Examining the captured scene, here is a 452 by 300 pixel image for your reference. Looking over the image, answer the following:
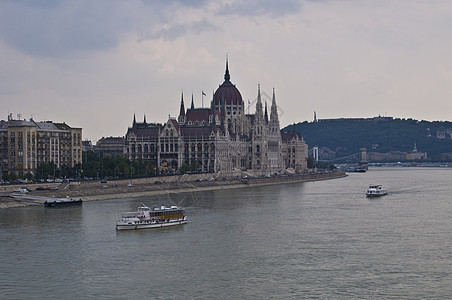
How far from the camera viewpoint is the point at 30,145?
426 feet

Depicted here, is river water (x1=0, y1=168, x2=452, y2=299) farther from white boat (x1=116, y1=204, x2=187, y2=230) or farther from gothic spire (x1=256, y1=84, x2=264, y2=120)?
gothic spire (x1=256, y1=84, x2=264, y2=120)

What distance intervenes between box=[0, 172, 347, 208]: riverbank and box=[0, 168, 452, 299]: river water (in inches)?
463

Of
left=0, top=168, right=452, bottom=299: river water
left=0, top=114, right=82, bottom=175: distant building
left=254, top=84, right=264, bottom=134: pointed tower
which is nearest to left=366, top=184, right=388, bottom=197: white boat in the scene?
A: left=0, top=168, right=452, bottom=299: river water

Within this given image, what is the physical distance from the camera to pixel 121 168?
134625 mm

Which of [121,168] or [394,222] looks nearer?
[394,222]

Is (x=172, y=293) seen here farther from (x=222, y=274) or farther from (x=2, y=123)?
(x=2, y=123)

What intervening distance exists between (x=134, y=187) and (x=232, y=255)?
61.1 metres

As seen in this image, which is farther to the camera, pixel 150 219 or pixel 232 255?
pixel 150 219

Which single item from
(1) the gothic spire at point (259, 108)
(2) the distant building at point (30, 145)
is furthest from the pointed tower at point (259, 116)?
(2) the distant building at point (30, 145)

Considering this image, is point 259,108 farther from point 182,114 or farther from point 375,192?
point 375,192

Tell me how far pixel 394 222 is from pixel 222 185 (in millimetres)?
70700

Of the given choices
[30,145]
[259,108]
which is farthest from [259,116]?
[30,145]

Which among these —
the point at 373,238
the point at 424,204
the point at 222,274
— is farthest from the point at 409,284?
the point at 424,204

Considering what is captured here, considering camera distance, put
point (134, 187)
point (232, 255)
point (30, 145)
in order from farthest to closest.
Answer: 1. point (30, 145)
2. point (134, 187)
3. point (232, 255)
